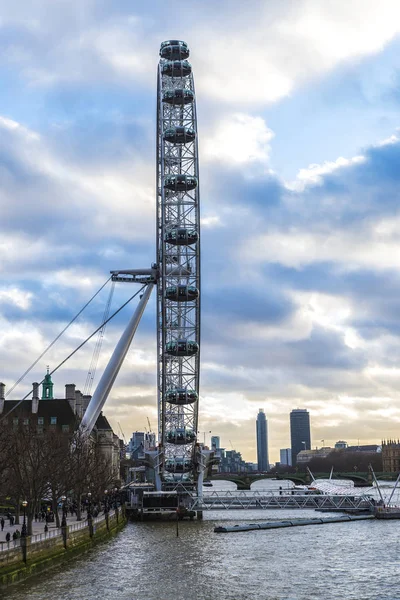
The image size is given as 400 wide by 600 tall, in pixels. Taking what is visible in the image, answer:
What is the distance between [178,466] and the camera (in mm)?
79625

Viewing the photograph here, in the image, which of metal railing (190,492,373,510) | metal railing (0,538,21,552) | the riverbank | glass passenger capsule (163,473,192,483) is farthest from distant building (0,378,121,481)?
metal railing (0,538,21,552)

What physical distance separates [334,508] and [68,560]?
139ft

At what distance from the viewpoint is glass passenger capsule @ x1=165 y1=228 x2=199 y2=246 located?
3174 inches

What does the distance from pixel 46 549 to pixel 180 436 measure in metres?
40.2

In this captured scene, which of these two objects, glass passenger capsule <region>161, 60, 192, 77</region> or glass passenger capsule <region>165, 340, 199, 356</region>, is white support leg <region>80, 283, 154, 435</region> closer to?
glass passenger capsule <region>165, 340, 199, 356</region>

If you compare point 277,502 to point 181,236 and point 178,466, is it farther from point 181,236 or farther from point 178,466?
point 181,236

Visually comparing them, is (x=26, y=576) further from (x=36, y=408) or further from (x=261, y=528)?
(x=36, y=408)

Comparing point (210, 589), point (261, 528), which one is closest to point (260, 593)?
point (210, 589)

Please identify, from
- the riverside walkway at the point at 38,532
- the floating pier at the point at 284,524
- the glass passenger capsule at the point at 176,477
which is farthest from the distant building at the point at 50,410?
the riverside walkway at the point at 38,532

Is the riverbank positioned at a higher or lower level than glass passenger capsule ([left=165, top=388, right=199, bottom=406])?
A: lower

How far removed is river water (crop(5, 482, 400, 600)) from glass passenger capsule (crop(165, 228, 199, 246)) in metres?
30.2

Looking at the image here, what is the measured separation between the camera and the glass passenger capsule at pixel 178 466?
261ft

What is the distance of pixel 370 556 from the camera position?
1823 inches

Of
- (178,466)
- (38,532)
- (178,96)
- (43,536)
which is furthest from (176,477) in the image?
(43,536)
